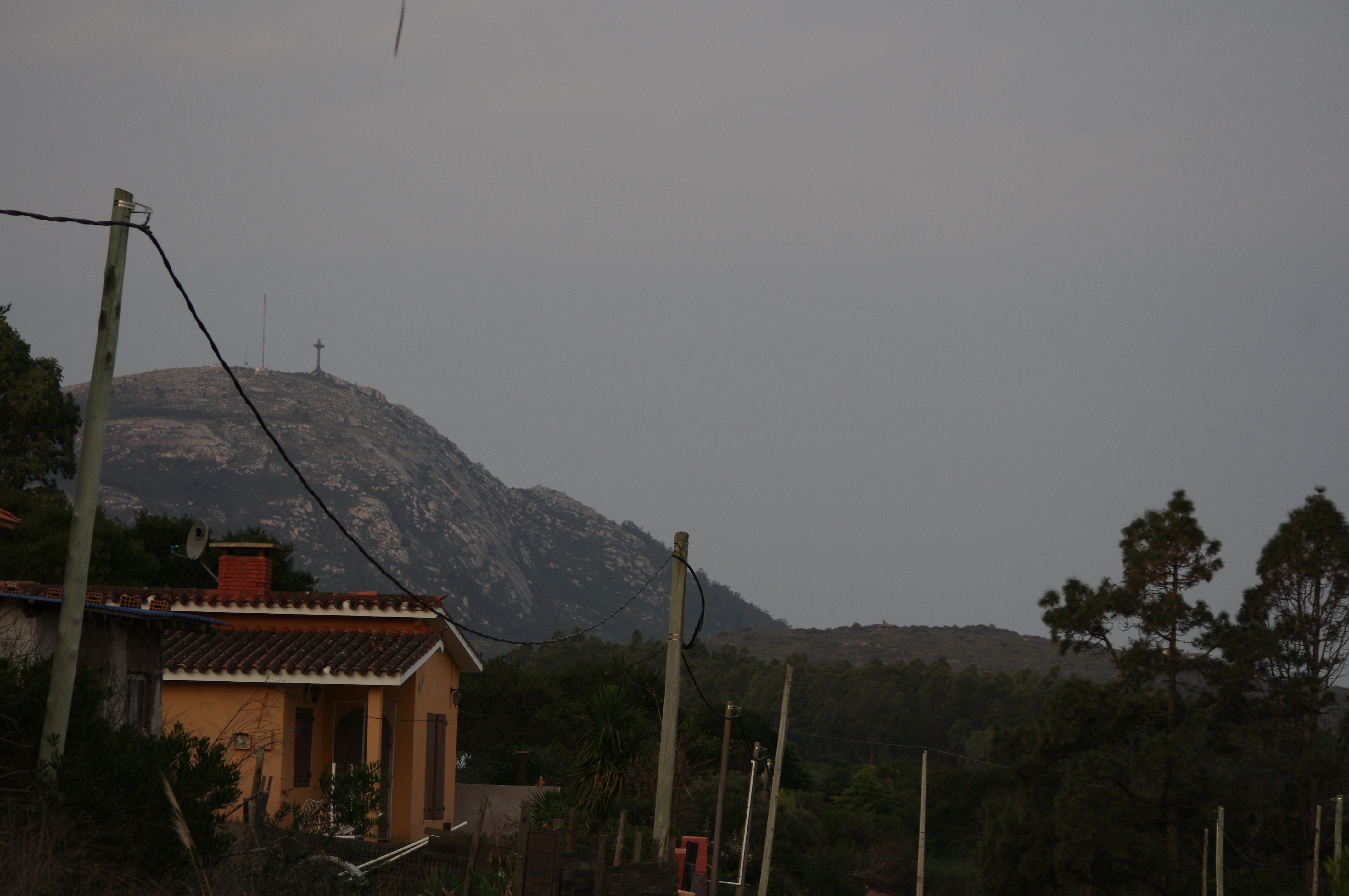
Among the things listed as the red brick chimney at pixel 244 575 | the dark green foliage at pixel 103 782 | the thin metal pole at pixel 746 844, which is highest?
the red brick chimney at pixel 244 575

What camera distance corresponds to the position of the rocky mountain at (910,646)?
505ft

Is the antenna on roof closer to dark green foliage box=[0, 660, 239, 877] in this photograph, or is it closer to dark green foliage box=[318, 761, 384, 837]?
dark green foliage box=[318, 761, 384, 837]

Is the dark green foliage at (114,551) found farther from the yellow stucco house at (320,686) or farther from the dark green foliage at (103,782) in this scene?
the dark green foliage at (103,782)

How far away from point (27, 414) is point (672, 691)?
1372 inches

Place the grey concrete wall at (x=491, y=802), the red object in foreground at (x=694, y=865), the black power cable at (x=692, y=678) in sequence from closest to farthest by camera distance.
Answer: the black power cable at (x=692, y=678)
the red object in foreground at (x=694, y=865)
the grey concrete wall at (x=491, y=802)

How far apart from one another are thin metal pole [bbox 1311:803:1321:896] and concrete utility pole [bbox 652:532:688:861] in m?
32.7

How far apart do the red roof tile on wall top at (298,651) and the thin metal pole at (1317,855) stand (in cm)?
3346

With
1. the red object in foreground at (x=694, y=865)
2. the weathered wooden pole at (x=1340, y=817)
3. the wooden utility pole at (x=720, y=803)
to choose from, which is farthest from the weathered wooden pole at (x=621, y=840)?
the weathered wooden pole at (x=1340, y=817)

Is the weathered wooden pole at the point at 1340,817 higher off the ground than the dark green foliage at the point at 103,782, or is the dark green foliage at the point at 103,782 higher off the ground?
the dark green foliage at the point at 103,782

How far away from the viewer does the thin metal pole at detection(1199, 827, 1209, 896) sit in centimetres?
4122

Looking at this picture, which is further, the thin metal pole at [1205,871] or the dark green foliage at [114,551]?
the thin metal pole at [1205,871]

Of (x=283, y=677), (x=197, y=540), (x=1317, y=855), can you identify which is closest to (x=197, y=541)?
(x=197, y=540)

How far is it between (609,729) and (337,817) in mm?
5168

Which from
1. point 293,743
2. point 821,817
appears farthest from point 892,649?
point 293,743
